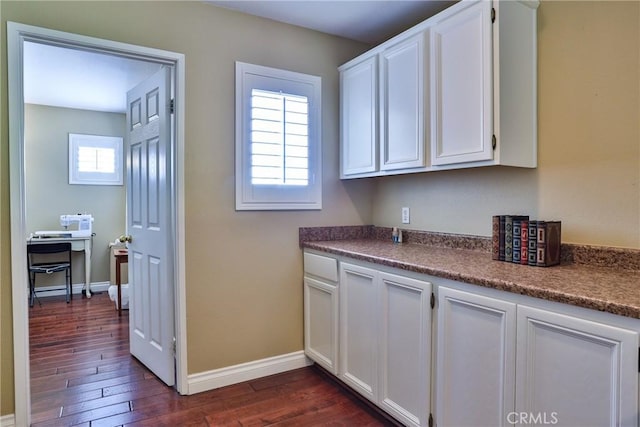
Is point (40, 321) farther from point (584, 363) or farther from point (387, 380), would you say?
point (584, 363)

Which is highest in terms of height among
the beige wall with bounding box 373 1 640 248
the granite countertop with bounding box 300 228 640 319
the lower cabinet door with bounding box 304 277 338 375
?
the beige wall with bounding box 373 1 640 248

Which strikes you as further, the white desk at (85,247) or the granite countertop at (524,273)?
the white desk at (85,247)

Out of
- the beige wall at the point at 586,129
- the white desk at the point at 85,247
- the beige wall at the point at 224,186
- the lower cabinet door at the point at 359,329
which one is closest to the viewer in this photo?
the beige wall at the point at 586,129

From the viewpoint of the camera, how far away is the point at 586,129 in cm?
171

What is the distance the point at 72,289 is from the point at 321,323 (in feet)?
13.3

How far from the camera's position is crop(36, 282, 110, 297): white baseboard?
15.8 ft

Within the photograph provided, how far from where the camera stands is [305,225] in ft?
9.04

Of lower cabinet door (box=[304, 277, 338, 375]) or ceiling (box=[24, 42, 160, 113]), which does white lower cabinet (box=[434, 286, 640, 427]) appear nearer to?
lower cabinet door (box=[304, 277, 338, 375])

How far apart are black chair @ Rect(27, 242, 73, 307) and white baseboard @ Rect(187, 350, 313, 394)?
3.17 metres

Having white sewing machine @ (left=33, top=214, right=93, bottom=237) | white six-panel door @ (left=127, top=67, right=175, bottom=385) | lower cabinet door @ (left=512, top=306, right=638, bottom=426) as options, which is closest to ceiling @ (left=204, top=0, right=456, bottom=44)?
white six-panel door @ (left=127, top=67, right=175, bottom=385)

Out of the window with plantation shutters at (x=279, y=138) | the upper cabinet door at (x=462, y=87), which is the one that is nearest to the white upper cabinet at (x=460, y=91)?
the upper cabinet door at (x=462, y=87)

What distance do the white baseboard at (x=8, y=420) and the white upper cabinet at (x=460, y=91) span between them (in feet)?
7.95

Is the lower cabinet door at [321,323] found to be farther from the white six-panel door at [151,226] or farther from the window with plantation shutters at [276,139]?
the white six-panel door at [151,226]

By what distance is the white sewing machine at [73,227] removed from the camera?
4.65 meters
